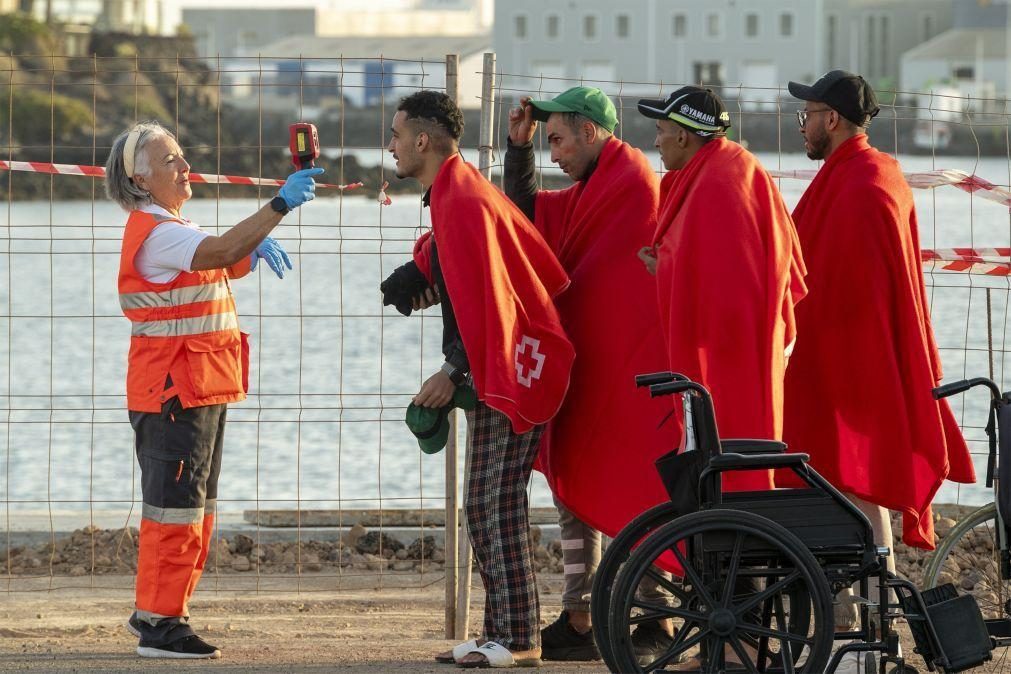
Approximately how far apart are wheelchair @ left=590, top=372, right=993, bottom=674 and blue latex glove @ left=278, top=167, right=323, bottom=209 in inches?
55.6

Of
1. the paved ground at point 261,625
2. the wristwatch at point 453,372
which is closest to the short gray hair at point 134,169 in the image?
the wristwatch at point 453,372

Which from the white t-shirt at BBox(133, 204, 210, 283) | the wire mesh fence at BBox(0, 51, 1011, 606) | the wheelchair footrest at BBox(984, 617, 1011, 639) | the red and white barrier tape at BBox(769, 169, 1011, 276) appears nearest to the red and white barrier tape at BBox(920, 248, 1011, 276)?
the red and white barrier tape at BBox(769, 169, 1011, 276)

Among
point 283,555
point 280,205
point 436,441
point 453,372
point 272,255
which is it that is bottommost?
point 283,555

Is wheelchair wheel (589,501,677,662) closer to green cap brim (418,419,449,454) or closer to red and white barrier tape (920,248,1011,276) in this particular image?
green cap brim (418,419,449,454)

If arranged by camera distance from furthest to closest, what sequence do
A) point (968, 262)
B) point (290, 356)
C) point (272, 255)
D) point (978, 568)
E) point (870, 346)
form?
1. point (290, 356)
2. point (968, 262)
3. point (978, 568)
4. point (272, 255)
5. point (870, 346)

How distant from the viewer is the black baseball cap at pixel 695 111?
4816 mm

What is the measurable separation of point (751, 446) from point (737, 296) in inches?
20.0

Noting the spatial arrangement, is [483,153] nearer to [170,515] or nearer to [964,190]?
[170,515]

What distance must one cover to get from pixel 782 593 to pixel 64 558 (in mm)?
4132

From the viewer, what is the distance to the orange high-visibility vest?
17.3 ft

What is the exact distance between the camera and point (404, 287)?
520cm

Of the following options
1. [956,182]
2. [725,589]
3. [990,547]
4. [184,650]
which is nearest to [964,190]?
[956,182]

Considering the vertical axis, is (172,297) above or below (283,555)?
above

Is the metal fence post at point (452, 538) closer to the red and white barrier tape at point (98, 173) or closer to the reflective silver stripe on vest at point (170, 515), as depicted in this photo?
the red and white barrier tape at point (98, 173)
